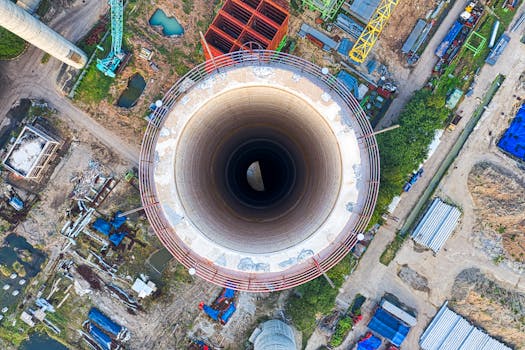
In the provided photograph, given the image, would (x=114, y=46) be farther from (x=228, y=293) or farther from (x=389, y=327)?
(x=389, y=327)

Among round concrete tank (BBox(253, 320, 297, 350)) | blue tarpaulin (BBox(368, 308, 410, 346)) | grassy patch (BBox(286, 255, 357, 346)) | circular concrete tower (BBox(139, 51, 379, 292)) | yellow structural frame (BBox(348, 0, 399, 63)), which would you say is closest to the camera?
circular concrete tower (BBox(139, 51, 379, 292))

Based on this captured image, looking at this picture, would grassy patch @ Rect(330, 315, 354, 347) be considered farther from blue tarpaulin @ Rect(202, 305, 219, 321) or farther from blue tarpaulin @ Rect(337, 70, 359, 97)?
blue tarpaulin @ Rect(337, 70, 359, 97)

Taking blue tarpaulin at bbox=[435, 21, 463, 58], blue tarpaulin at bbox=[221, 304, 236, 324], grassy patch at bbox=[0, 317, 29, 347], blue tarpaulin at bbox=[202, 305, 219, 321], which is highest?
blue tarpaulin at bbox=[435, 21, 463, 58]

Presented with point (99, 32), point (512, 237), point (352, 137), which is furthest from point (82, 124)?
point (512, 237)

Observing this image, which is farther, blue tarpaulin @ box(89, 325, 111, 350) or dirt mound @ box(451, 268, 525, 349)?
blue tarpaulin @ box(89, 325, 111, 350)

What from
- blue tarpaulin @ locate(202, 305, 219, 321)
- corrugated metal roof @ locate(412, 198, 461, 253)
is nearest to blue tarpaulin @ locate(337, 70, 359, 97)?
corrugated metal roof @ locate(412, 198, 461, 253)

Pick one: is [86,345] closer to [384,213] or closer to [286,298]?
[286,298]

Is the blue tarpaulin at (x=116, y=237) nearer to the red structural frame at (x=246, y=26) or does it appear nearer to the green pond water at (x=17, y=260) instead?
the green pond water at (x=17, y=260)
